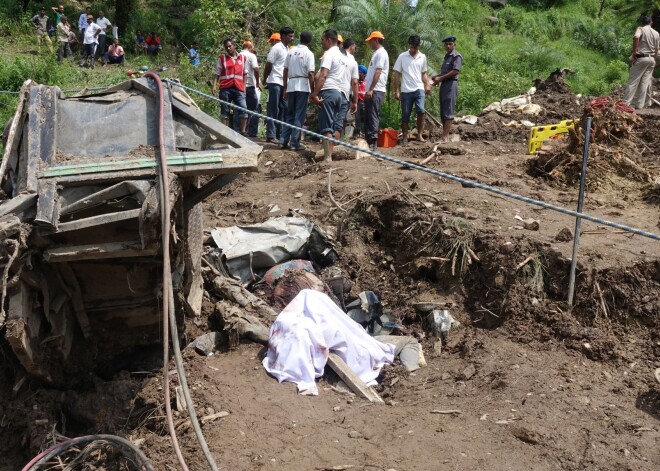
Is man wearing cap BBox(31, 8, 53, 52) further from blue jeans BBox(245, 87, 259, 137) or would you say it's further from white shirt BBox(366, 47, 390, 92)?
white shirt BBox(366, 47, 390, 92)

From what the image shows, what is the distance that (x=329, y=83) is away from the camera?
399 inches

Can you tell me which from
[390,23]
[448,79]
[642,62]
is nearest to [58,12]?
[390,23]

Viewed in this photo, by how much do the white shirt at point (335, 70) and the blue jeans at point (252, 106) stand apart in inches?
86.9

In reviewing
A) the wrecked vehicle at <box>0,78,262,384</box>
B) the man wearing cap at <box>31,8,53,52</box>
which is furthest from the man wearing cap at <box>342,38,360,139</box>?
the man wearing cap at <box>31,8,53,52</box>

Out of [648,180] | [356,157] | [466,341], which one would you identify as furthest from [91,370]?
[648,180]

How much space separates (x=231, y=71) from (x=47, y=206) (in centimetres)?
749

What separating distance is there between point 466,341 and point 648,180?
157 inches

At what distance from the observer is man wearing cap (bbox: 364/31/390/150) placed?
1085 centimetres

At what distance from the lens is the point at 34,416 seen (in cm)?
514

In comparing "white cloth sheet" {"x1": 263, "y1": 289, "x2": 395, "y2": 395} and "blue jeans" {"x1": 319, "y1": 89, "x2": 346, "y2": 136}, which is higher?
"blue jeans" {"x1": 319, "y1": 89, "x2": 346, "y2": 136}

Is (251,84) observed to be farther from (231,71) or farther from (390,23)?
(390,23)

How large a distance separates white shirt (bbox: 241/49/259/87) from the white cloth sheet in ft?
21.1

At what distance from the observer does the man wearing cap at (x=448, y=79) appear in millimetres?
11250

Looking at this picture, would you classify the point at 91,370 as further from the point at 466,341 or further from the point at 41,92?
the point at 466,341
